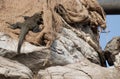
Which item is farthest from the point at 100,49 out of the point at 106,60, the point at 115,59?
the point at 115,59

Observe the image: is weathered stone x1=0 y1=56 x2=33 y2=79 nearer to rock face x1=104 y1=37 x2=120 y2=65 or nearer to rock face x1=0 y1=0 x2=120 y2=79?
rock face x1=0 y1=0 x2=120 y2=79

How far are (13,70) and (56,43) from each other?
124cm

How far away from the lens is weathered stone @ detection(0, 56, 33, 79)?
812 cm

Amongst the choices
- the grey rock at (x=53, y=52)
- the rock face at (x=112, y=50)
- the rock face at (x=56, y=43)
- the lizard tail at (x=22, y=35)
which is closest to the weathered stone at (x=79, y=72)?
the rock face at (x=56, y=43)

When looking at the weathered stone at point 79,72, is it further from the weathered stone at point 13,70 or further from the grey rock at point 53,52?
the weathered stone at point 13,70

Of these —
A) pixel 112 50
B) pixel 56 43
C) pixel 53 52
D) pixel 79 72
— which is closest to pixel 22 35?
pixel 53 52

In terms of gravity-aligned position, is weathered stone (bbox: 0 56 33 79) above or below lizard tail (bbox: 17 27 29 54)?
below

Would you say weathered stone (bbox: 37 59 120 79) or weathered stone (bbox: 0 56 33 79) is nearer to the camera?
weathered stone (bbox: 0 56 33 79)

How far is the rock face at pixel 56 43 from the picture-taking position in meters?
8.62

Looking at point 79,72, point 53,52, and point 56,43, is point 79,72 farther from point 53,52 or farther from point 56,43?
point 56,43

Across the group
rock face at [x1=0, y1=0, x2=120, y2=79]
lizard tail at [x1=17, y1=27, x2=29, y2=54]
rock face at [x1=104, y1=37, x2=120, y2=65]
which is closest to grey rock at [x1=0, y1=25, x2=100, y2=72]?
rock face at [x1=0, y1=0, x2=120, y2=79]

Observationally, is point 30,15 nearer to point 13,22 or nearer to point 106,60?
point 13,22

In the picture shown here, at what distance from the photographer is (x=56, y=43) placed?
9.30 metres

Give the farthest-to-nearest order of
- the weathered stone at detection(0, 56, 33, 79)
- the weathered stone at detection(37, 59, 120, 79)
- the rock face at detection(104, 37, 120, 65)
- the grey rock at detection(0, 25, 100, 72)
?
the rock face at detection(104, 37, 120, 65), the grey rock at detection(0, 25, 100, 72), the weathered stone at detection(37, 59, 120, 79), the weathered stone at detection(0, 56, 33, 79)
